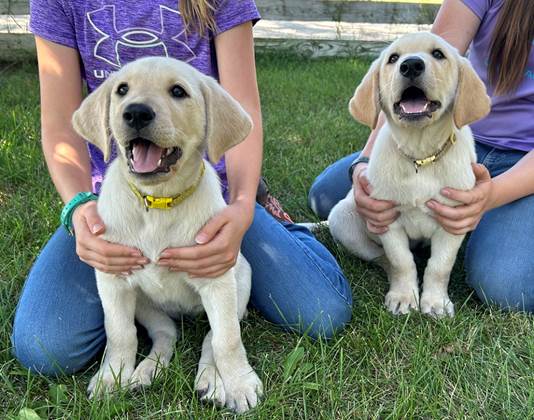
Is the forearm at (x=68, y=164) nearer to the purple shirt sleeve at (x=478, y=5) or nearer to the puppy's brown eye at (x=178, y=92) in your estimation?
the puppy's brown eye at (x=178, y=92)

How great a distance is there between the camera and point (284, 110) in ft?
19.7

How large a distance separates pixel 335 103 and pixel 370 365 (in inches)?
176

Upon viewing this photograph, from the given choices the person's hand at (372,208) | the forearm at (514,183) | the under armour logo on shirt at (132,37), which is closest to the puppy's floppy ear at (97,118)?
the under armour logo on shirt at (132,37)

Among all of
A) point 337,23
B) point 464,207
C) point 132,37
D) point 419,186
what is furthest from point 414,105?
point 337,23

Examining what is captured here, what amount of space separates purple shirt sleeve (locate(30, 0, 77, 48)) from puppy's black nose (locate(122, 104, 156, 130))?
0.99m

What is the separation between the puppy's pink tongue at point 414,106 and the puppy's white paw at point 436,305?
0.87 metres

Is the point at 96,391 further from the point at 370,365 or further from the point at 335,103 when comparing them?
the point at 335,103

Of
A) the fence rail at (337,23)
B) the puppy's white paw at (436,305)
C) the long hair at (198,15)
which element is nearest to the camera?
the long hair at (198,15)

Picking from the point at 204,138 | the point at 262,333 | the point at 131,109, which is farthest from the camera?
the point at 262,333

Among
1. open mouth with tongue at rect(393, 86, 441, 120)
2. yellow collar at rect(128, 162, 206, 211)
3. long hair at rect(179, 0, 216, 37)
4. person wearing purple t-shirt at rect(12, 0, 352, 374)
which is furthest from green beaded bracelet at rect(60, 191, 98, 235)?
open mouth with tongue at rect(393, 86, 441, 120)

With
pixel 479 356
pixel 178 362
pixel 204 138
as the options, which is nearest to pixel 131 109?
pixel 204 138

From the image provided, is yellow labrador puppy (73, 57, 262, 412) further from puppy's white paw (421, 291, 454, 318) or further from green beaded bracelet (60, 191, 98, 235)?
puppy's white paw (421, 291, 454, 318)

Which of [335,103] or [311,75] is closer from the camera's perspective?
[335,103]

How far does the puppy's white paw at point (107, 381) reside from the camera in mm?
2117
